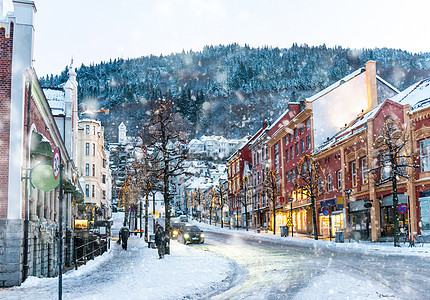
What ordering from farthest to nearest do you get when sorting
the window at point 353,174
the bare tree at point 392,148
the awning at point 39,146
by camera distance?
the window at point 353,174
the bare tree at point 392,148
the awning at point 39,146

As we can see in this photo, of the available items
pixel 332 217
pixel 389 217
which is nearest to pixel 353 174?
pixel 332 217

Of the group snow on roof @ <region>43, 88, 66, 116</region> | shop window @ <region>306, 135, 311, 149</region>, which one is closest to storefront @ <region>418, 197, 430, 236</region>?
shop window @ <region>306, 135, 311, 149</region>

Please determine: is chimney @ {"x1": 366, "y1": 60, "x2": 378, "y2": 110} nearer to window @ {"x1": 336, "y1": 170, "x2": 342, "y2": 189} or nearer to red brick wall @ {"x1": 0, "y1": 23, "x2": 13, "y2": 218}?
window @ {"x1": 336, "y1": 170, "x2": 342, "y2": 189}

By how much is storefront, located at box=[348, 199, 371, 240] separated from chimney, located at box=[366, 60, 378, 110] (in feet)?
43.8

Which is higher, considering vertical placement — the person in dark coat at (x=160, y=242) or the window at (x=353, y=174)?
the window at (x=353, y=174)

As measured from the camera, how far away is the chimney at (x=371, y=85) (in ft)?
164

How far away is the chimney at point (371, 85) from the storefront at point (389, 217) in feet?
54.3

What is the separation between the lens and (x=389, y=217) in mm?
35812

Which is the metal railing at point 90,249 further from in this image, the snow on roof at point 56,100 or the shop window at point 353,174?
the shop window at point 353,174

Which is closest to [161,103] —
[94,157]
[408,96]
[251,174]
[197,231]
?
[197,231]

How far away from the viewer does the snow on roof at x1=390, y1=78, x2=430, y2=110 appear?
104 feet

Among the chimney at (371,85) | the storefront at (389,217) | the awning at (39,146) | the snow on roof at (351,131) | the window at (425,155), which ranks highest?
the chimney at (371,85)

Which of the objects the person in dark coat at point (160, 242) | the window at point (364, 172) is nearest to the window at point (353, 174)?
the window at point (364, 172)

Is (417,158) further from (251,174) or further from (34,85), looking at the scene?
(251,174)
